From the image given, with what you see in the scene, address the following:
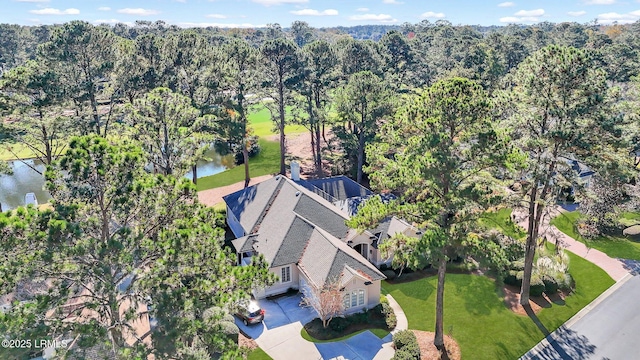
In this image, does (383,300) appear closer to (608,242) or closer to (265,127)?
(608,242)

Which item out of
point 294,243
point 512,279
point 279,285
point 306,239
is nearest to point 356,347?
point 279,285

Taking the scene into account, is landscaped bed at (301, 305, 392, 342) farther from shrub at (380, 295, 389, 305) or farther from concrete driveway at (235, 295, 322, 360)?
shrub at (380, 295, 389, 305)

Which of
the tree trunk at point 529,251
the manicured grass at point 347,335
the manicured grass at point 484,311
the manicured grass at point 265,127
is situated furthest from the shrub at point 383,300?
the manicured grass at point 265,127

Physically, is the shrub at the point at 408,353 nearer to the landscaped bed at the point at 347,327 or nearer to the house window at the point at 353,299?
the landscaped bed at the point at 347,327

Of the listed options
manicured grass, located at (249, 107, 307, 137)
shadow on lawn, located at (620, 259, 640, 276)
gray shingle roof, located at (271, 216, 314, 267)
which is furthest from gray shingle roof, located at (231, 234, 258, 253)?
manicured grass, located at (249, 107, 307, 137)

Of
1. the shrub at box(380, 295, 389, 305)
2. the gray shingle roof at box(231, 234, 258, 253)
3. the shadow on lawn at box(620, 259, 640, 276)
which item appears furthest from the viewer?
the shadow on lawn at box(620, 259, 640, 276)

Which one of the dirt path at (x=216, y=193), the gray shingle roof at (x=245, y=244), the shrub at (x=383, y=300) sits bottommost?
the shrub at (x=383, y=300)
